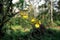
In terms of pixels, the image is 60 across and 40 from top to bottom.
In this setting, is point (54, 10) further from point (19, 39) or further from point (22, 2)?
point (22, 2)

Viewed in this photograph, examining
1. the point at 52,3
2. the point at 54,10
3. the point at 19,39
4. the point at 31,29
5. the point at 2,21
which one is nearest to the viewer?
the point at 2,21

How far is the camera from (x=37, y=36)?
4723 mm

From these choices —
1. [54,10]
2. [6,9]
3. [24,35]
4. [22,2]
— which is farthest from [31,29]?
[54,10]

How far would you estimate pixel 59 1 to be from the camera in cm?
976

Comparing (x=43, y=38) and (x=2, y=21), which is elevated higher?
(x=2, y=21)

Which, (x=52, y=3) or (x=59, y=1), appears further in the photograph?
(x=59, y=1)

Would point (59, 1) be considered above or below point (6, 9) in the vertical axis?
below

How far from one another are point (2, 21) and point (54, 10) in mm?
6538

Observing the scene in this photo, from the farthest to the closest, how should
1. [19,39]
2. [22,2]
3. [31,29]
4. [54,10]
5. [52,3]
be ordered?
[54,10] → [52,3] → [31,29] → [19,39] → [22,2]

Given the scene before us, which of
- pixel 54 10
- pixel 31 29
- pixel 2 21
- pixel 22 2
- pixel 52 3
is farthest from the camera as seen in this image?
pixel 54 10

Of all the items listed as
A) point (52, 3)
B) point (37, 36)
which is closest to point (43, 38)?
point (37, 36)

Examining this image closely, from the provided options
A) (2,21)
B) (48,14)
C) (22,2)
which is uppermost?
(22,2)

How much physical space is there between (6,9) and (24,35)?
55.3 inches

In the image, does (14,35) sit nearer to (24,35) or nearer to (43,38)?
(24,35)
